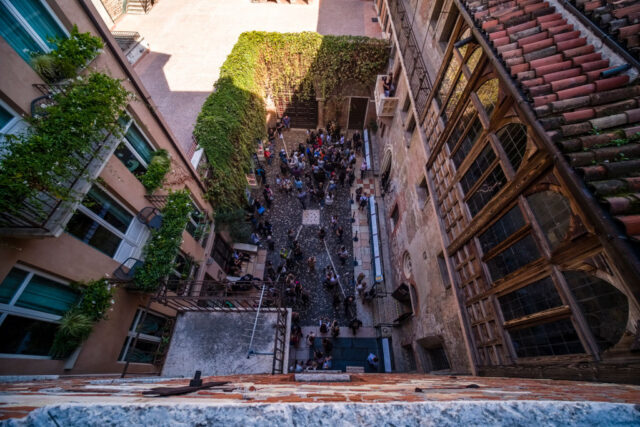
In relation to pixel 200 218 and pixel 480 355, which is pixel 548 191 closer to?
pixel 480 355

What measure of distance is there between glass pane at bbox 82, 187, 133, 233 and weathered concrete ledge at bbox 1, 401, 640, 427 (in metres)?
7.38

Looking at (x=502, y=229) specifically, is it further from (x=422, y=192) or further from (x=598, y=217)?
(x=422, y=192)

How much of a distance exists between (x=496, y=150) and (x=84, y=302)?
1022cm

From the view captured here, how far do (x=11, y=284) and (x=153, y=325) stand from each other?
15.0 ft

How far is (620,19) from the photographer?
14.6 feet

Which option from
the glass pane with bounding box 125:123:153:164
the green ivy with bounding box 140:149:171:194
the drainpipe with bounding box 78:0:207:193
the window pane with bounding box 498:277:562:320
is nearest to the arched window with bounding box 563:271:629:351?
the window pane with bounding box 498:277:562:320

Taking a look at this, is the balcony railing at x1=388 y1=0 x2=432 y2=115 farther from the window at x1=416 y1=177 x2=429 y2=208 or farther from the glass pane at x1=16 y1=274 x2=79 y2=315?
the glass pane at x1=16 y1=274 x2=79 y2=315

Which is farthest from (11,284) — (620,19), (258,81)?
(258,81)

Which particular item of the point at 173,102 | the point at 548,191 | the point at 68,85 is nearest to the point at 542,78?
the point at 548,191

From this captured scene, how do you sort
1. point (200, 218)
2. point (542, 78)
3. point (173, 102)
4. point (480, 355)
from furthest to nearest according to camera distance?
1. point (173, 102)
2. point (200, 218)
3. point (480, 355)
4. point (542, 78)

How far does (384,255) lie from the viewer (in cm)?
1557

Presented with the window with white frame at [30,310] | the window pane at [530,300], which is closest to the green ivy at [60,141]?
the window with white frame at [30,310]

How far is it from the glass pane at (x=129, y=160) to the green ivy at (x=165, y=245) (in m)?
1.22

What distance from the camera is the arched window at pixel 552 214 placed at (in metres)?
4.44
